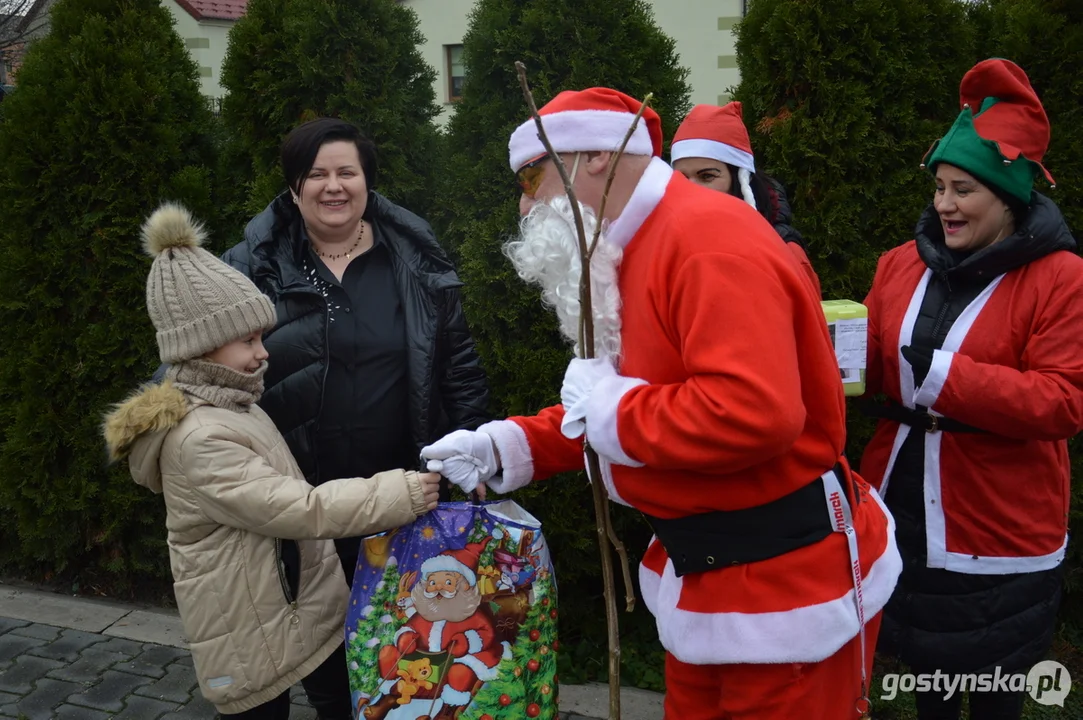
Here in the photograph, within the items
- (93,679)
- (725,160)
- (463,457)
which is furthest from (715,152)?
(93,679)

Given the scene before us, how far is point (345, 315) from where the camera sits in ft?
9.41

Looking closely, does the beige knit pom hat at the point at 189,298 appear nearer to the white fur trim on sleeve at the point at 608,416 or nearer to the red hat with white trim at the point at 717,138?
the white fur trim on sleeve at the point at 608,416

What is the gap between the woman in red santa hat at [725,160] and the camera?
3.14 m

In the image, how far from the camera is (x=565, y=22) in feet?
11.7

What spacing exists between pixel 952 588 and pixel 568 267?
1491 mm

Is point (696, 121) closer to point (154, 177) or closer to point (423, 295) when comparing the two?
point (423, 295)

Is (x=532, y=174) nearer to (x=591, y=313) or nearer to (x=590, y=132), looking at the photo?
(x=590, y=132)

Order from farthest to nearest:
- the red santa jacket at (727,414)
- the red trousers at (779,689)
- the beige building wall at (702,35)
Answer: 1. the beige building wall at (702,35)
2. the red trousers at (779,689)
3. the red santa jacket at (727,414)

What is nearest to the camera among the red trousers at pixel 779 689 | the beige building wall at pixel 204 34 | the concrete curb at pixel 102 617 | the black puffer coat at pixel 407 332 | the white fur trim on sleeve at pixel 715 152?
the red trousers at pixel 779 689

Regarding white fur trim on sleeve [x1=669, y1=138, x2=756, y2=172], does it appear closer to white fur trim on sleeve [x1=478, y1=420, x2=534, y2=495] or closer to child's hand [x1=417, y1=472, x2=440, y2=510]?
white fur trim on sleeve [x1=478, y1=420, x2=534, y2=495]

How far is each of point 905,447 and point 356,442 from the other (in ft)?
5.68

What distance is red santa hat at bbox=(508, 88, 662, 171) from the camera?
74.1 inches

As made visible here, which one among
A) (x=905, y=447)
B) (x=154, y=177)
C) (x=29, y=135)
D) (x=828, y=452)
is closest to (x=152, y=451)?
(x=828, y=452)

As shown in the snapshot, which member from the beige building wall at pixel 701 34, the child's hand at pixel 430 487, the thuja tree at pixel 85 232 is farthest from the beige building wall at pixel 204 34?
the child's hand at pixel 430 487
